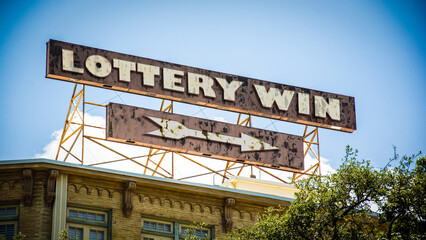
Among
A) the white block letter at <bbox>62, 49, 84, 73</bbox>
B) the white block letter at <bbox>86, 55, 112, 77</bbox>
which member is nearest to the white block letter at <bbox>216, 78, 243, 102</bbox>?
the white block letter at <bbox>86, 55, 112, 77</bbox>

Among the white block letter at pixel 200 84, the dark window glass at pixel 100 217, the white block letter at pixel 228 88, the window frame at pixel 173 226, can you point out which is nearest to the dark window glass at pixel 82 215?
the dark window glass at pixel 100 217

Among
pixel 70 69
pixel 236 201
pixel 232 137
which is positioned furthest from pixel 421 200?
pixel 70 69

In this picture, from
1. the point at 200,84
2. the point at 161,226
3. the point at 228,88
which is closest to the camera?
the point at 161,226

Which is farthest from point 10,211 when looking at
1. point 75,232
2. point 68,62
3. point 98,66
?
point 98,66

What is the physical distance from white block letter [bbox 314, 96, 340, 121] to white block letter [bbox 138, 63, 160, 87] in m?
8.82

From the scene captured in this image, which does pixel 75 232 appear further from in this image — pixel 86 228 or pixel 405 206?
pixel 405 206

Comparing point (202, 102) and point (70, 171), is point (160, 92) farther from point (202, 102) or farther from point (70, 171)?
point (70, 171)

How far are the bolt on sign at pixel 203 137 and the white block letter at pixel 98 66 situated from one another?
1.80m

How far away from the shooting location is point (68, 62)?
42.5 metres

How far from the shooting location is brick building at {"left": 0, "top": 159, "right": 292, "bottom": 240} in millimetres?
37781

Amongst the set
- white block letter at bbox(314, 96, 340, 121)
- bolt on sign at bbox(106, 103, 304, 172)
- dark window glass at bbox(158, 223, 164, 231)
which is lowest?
dark window glass at bbox(158, 223, 164, 231)

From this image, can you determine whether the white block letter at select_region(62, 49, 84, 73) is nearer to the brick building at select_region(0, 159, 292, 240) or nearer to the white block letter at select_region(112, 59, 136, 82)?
the white block letter at select_region(112, 59, 136, 82)

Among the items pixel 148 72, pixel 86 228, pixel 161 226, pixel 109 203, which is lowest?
pixel 86 228

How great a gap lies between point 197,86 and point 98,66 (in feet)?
16.1
